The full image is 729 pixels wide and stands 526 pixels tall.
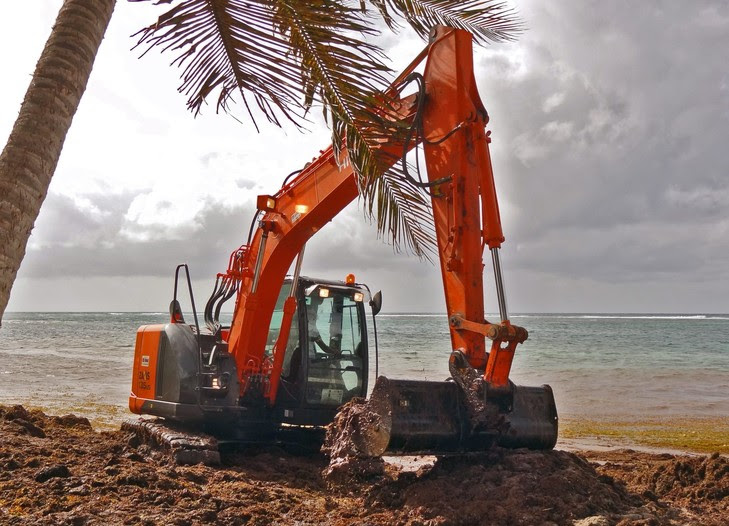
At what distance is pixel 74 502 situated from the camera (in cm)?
534

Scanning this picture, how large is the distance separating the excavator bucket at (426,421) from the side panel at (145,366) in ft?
10.4

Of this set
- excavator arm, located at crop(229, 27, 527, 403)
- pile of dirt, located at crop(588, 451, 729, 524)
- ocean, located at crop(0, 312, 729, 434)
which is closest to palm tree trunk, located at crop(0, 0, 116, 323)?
excavator arm, located at crop(229, 27, 527, 403)

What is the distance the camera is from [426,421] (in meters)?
5.68

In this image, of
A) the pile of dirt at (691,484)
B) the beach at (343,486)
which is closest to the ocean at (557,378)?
the beach at (343,486)

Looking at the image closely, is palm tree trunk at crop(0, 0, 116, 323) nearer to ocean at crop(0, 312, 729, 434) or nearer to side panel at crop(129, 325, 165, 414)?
side panel at crop(129, 325, 165, 414)

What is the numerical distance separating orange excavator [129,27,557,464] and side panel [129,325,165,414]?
2cm

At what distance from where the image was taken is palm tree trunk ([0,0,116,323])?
3.57 metres

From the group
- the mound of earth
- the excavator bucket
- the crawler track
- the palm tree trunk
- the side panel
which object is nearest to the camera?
the palm tree trunk

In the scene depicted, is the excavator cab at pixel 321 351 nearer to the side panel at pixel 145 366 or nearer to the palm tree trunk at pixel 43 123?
the side panel at pixel 145 366

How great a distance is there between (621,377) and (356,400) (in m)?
17.5

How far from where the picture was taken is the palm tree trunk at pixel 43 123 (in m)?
3.57

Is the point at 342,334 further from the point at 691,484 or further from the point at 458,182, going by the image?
the point at 691,484

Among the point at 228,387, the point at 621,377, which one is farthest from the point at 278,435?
the point at 621,377

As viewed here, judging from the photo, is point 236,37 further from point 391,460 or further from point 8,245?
point 391,460
